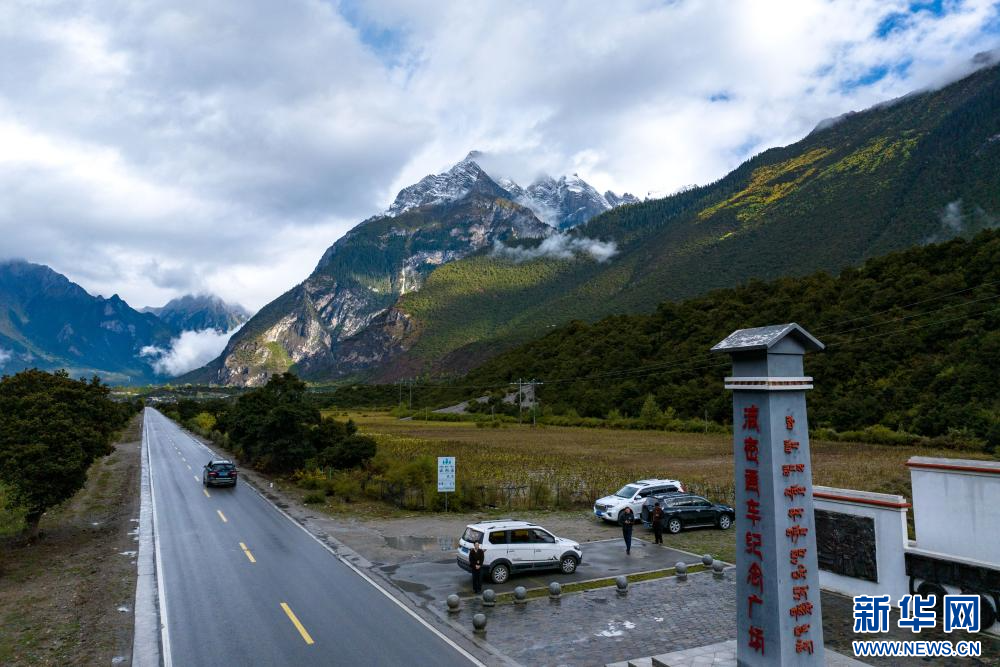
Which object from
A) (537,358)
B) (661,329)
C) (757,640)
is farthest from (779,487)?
(537,358)

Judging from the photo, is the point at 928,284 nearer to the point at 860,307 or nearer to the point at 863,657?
the point at 860,307

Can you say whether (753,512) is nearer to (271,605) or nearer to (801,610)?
(801,610)

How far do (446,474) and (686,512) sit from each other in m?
10.8

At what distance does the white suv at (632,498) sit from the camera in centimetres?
2611

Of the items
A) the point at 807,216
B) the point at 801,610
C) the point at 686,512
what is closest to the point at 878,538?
the point at 801,610

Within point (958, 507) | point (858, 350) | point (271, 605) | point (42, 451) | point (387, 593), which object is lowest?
point (387, 593)

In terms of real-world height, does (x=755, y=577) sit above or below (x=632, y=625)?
above

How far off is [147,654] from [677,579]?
544 inches

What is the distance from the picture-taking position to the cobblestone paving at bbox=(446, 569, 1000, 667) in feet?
40.9

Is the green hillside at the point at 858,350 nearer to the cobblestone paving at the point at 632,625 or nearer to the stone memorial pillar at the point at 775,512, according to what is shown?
the cobblestone paving at the point at 632,625

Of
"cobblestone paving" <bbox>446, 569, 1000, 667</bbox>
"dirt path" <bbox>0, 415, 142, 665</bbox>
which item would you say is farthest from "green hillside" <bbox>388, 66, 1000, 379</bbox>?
"dirt path" <bbox>0, 415, 142, 665</bbox>

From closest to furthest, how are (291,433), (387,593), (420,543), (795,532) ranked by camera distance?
(795,532) < (387,593) < (420,543) < (291,433)

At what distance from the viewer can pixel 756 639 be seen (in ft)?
32.8

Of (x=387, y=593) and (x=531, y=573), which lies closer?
(x=387, y=593)
